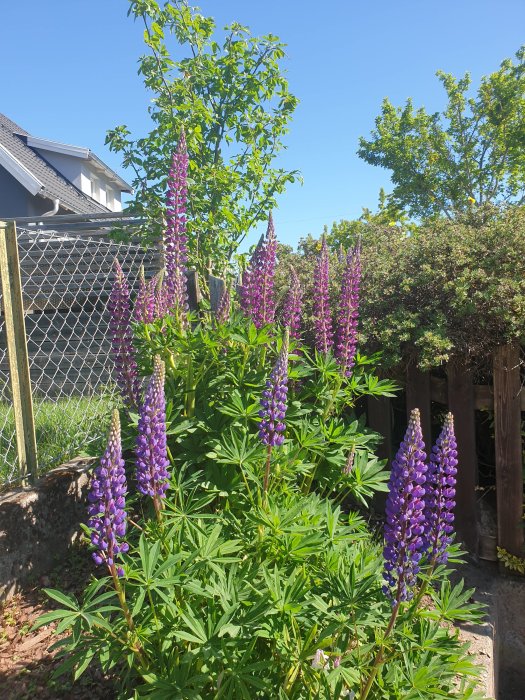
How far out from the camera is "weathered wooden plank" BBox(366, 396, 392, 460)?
4547mm

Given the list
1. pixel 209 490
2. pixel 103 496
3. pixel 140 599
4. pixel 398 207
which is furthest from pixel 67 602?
pixel 398 207

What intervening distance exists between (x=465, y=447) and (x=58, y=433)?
10.6 feet

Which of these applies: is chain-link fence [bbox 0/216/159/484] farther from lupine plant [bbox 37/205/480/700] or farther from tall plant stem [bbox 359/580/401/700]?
tall plant stem [bbox 359/580/401/700]

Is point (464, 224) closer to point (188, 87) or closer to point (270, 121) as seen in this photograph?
point (270, 121)

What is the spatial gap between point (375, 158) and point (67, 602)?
24234 mm

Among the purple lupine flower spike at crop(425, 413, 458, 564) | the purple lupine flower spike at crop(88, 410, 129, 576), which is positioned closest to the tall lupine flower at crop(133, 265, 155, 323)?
the purple lupine flower spike at crop(88, 410, 129, 576)

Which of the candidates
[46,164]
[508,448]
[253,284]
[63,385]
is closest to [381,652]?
[253,284]

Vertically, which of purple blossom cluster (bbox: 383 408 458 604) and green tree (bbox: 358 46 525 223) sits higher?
green tree (bbox: 358 46 525 223)

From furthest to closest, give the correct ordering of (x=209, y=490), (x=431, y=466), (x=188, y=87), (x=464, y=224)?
(x=188, y=87) < (x=464, y=224) < (x=209, y=490) < (x=431, y=466)

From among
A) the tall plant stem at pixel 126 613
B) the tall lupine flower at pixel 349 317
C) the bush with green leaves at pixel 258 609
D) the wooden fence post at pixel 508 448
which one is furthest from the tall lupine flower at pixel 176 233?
the wooden fence post at pixel 508 448

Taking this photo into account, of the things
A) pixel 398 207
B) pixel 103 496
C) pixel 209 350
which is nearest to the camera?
pixel 103 496

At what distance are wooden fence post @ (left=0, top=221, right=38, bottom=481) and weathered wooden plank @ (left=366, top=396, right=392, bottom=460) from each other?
2.59 meters

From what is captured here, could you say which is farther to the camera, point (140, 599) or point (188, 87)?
point (188, 87)

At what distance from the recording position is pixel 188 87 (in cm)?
605
